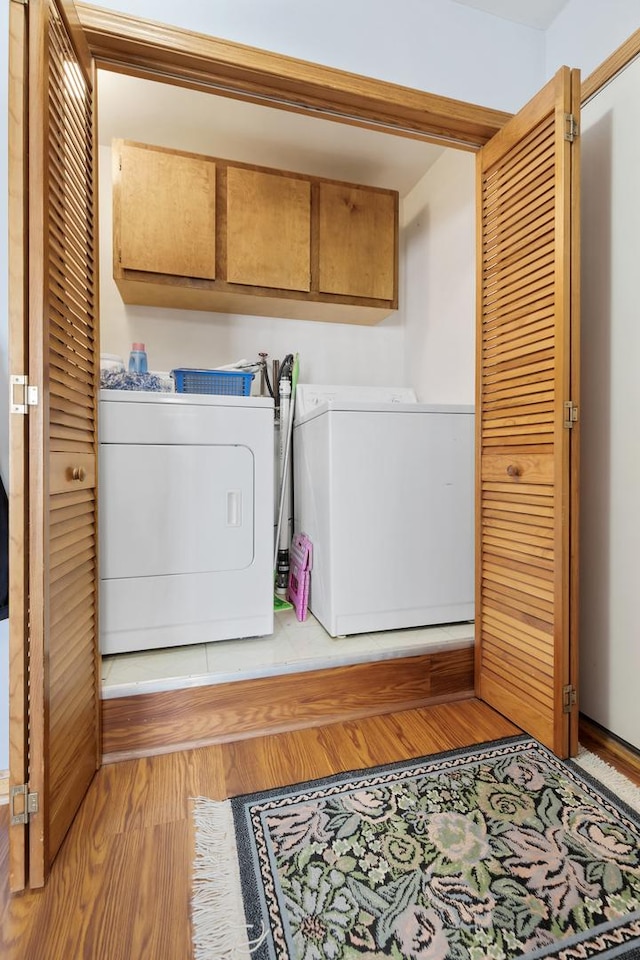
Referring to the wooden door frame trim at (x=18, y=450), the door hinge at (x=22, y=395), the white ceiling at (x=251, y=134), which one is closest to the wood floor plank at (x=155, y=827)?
the wooden door frame trim at (x=18, y=450)

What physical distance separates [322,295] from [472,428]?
1049 mm

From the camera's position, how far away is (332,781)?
1.28 metres

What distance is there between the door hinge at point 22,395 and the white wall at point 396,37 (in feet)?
3.67

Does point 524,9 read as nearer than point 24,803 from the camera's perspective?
No

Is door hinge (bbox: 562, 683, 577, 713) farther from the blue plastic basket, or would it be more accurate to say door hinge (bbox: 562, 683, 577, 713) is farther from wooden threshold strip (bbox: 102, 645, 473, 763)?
the blue plastic basket

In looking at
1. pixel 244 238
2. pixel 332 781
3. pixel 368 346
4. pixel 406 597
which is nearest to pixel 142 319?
pixel 244 238

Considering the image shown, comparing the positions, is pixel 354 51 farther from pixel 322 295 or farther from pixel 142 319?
pixel 142 319

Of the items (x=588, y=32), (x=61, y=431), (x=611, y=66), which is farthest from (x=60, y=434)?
(x=588, y=32)

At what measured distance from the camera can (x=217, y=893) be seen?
94 centimetres

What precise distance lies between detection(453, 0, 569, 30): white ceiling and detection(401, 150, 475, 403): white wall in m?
0.58

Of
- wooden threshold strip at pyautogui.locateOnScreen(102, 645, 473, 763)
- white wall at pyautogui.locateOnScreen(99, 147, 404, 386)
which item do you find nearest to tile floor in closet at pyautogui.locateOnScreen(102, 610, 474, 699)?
wooden threshold strip at pyautogui.locateOnScreen(102, 645, 473, 763)

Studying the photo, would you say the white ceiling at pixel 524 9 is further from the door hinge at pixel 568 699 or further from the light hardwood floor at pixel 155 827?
the light hardwood floor at pixel 155 827

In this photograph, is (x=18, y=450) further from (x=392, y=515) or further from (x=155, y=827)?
(x=392, y=515)

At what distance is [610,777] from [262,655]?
1.07 metres
